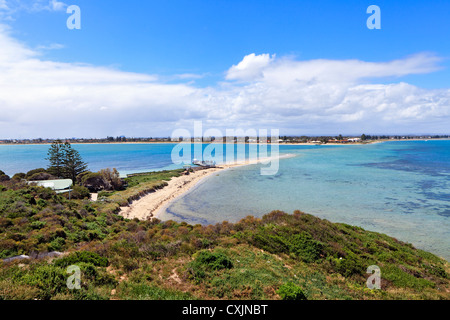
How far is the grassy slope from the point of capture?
6.93 metres

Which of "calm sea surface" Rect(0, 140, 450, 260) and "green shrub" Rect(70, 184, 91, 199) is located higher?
"green shrub" Rect(70, 184, 91, 199)

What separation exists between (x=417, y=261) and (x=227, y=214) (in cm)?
1520

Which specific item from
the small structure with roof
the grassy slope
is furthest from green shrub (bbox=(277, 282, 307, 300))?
the small structure with roof

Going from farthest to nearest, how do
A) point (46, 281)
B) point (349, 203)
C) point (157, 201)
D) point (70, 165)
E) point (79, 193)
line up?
point (70, 165) < point (157, 201) < point (79, 193) < point (349, 203) < point (46, 281)

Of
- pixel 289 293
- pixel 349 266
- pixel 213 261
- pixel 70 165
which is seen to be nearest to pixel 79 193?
pixel 70 165

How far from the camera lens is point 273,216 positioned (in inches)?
653

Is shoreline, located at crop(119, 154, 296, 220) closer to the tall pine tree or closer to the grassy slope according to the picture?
the grassy slope

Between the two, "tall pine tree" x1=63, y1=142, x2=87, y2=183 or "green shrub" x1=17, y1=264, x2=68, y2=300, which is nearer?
"green shrub" x1=17, y1=264, x2=68, y2=300

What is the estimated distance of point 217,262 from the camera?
29.3 feet

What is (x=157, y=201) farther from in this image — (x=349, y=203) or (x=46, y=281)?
(x=46, y=281)

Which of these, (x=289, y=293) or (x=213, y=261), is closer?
(x=289, y=293)

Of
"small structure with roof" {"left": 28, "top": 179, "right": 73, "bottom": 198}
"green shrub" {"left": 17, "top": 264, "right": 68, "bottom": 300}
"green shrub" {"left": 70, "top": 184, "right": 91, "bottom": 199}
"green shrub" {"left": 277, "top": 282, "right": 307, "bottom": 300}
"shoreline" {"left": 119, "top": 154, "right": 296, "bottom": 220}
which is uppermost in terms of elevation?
"green shrub" {"left": 17, "top": 264, "right": 68, "bottom": 300}

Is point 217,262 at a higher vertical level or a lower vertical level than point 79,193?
higher
